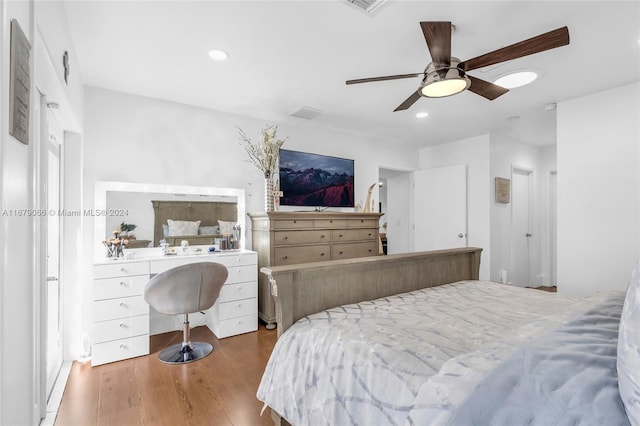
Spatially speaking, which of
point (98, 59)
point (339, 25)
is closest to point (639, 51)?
point (339, 25)

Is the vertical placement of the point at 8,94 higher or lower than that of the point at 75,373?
higher

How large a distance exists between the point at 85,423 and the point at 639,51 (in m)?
4.72

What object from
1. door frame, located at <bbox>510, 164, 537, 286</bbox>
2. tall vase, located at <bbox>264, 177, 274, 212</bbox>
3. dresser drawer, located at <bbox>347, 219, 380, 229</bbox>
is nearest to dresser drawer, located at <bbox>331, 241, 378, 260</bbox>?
dresser drawer, located at <bbox>347, 219, 380, 229</bbox>

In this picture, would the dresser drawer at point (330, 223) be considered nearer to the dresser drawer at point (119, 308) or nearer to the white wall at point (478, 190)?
the dresser drawer at point (119, 308)

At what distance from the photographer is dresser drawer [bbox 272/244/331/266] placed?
3445 mm

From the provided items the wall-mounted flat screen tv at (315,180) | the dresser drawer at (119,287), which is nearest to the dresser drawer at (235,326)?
the dresser drawer at (119,287)

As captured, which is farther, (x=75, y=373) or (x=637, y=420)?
(x=75, y=373)

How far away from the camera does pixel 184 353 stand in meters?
2.69

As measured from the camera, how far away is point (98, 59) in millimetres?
2461

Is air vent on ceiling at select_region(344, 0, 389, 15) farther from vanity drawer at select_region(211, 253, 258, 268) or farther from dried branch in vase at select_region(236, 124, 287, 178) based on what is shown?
vanity drawer at select_region(211, 253, 258, 268)

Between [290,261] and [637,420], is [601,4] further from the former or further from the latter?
[290,261]

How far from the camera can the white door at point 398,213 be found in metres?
5.73

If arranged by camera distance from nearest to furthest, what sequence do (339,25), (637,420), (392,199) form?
(637,420) < (339,25) < (392,199)

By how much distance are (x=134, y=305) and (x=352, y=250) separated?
98.3 inches
